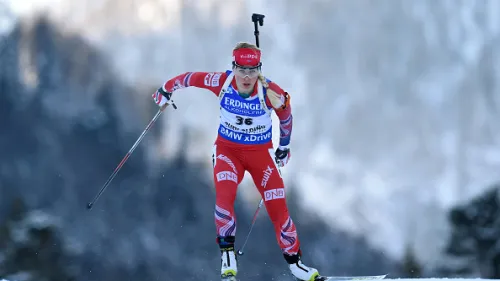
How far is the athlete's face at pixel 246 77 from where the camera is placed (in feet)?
31.0

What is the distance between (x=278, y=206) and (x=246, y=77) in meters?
1.72

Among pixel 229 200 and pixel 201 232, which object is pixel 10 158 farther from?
pixel 229 200

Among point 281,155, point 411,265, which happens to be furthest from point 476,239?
point 281,155

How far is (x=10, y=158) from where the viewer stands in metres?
66.6

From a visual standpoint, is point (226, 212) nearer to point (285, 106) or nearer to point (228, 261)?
point (228, 261)

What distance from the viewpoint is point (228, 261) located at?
925 cm

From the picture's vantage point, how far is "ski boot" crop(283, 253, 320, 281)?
9.46m

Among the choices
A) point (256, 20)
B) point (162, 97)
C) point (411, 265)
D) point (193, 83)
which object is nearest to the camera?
point (193, 83)

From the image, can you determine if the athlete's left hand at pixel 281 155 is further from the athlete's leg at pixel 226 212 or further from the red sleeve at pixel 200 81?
the red sleeve at pixel 200 81

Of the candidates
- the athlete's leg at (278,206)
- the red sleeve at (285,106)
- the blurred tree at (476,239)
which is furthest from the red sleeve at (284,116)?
the blurred tree at (476,239)

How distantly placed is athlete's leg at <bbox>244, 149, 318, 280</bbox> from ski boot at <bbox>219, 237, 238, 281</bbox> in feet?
2.08

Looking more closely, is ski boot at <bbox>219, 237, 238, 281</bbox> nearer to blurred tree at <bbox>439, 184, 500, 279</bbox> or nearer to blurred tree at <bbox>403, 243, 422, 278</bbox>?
blurred tree at <bbox>439, 184, 500, 279</bbox>

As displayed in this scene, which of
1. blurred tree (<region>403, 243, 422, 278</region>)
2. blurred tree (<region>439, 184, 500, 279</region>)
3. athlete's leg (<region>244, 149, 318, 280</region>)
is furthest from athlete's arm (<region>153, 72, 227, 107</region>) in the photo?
blurred tree (<region>403, 243, 422, 278</region>)

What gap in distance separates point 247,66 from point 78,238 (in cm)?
5400
